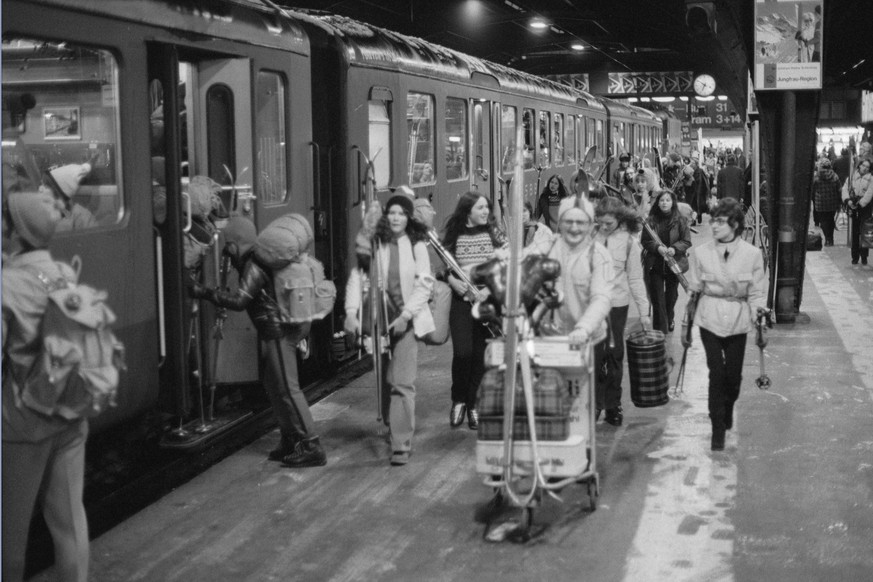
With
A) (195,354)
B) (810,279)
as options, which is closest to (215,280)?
(195,354)

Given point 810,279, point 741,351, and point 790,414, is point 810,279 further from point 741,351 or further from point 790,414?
point 741,351

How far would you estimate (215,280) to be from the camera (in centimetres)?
801

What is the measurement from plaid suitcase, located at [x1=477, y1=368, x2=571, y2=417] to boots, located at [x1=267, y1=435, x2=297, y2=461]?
6.37 feet

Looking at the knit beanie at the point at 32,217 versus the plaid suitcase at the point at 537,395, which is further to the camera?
the plaid suitcase at the point at 537,395

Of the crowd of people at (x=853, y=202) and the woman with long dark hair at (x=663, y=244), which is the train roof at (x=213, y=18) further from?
the crowd of people at (x=853, y=202)

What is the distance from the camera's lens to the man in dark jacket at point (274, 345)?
23.9ft

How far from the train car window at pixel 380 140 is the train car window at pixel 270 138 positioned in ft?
7.31

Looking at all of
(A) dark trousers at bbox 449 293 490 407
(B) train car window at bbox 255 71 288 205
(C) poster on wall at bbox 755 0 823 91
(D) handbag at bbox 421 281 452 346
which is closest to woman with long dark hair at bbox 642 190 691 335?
(C) poster on wall at bbox 755 0 823 91

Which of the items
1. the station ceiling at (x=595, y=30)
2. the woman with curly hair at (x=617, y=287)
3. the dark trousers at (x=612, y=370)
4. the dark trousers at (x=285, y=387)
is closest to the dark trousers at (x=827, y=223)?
the station ceiling at (x=595, y=30)

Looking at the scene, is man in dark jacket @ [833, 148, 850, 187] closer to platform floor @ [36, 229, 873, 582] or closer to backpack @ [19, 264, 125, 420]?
platform floor @ [36, 229, 873, 582]

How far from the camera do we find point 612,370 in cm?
851

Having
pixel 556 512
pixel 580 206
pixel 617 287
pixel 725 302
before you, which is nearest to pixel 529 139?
pixel 617 287

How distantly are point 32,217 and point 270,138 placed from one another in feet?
13.5

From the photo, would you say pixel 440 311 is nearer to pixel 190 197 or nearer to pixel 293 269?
pixel 293 269
